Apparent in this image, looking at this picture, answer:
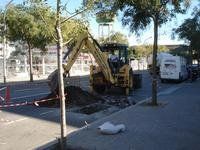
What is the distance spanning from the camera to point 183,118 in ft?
50.1

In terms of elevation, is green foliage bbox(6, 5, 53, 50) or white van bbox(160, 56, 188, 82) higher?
green foliage bbox(6, 5, 53, 50)

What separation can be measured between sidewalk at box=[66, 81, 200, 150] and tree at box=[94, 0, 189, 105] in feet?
11.5

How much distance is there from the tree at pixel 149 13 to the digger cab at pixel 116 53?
713 centimetres

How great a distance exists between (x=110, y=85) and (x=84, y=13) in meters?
16.3

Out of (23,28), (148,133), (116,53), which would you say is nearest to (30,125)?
(148,133)

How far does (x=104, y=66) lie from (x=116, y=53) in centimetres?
395

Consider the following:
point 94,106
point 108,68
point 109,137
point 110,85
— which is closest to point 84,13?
point 109,137

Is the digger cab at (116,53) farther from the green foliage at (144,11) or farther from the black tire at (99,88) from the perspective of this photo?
the green foliage at (144,11)

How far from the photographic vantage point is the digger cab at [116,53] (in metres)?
27.9

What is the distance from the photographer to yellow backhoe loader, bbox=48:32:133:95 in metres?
23.6

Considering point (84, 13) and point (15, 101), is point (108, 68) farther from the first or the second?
point (84, 13)

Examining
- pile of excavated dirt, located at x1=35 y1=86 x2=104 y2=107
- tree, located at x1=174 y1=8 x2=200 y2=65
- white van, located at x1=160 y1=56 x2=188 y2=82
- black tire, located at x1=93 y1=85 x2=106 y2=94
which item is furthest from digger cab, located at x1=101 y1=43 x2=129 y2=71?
tree, located at x1=174 y1=8 x2=200 y2=65

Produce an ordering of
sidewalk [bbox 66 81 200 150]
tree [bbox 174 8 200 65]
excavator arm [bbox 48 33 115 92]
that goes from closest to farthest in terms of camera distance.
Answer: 1. sidewalk [bbox 66 81 200 150]
2. excavator arm [bbox 48 33 115 92]
3. tree [bbox 174 8 200 65]

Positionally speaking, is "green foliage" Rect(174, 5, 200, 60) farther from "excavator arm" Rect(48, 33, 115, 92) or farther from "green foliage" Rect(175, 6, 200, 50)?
"excavator arm" Rect(48, 33, 115, 92)
